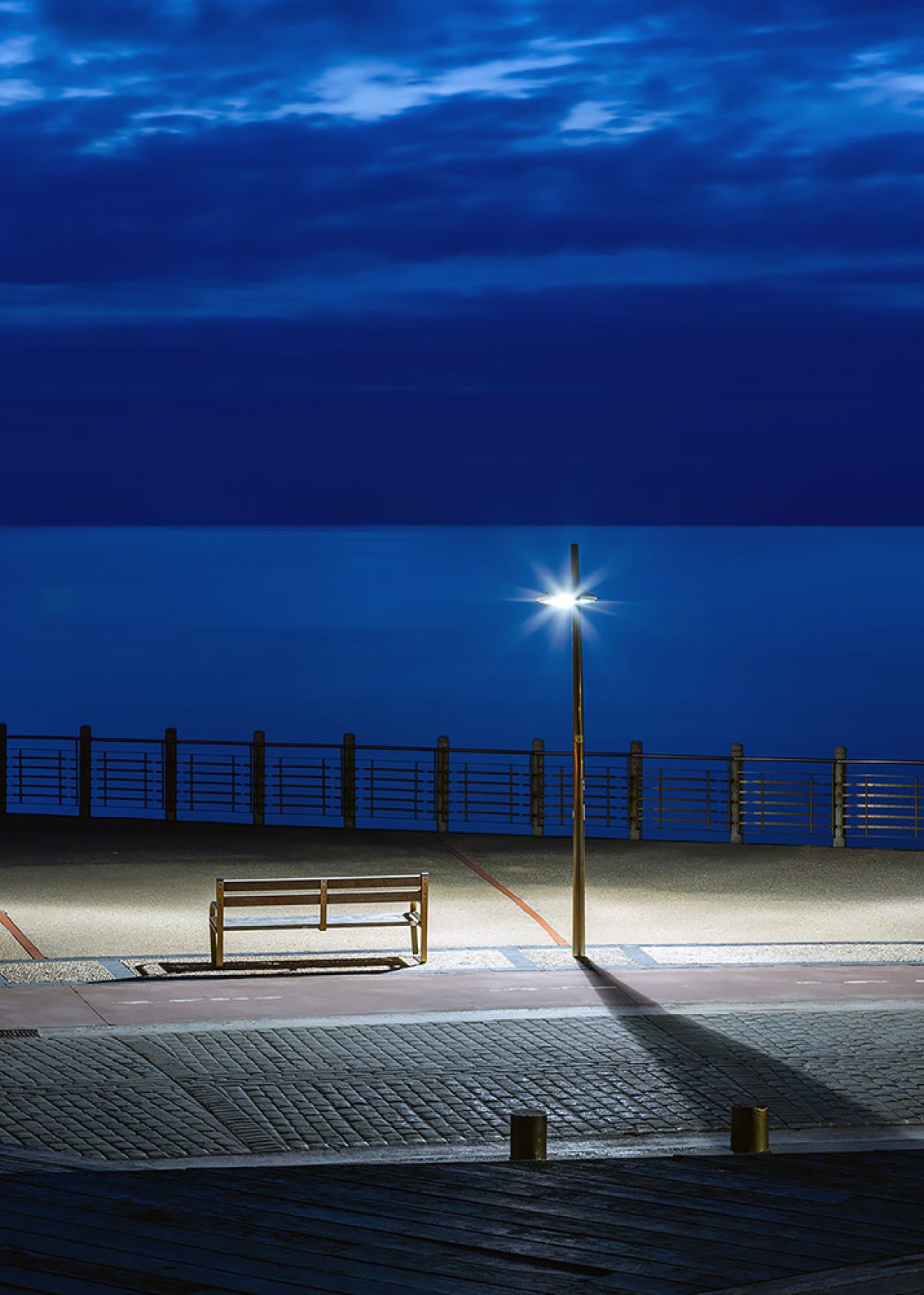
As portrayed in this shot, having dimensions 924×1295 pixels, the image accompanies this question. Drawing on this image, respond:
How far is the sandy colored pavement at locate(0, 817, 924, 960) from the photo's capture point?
19.7 metres

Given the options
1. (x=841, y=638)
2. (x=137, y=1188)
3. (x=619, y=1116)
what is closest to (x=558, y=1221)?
(x=137, y=1188)

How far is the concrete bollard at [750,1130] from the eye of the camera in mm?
10094

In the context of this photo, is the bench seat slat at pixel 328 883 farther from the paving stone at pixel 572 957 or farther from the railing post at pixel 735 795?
the railing post at pixel 735 795

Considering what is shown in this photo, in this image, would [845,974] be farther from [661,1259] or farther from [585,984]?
[661,1259]

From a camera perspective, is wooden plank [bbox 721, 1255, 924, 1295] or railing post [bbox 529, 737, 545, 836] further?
railing post [bbox 529, 737, 545, 836]

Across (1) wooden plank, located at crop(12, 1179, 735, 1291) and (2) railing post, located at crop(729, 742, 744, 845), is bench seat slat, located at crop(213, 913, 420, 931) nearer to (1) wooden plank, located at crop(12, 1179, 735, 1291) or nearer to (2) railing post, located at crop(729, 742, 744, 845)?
(1) wooden plank, located at crop(12, 1179, 735, 1291)

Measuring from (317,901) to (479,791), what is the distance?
15.9 m

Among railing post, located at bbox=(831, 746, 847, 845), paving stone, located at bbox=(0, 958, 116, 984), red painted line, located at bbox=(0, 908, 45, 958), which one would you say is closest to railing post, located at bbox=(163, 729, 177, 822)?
red painted line, located at bbox=(0, 908, 45, 958)

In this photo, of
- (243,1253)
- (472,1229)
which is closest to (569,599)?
(472,1229)

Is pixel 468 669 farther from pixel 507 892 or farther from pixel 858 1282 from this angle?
pixel 858 1282

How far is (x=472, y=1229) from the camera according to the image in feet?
25.8

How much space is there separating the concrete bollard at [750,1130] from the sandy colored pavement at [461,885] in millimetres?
8986

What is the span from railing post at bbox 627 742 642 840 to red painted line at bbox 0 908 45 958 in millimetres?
10941

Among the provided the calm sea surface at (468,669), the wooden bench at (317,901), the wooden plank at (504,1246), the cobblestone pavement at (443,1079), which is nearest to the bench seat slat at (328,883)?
the wooden bench at (317,901)
